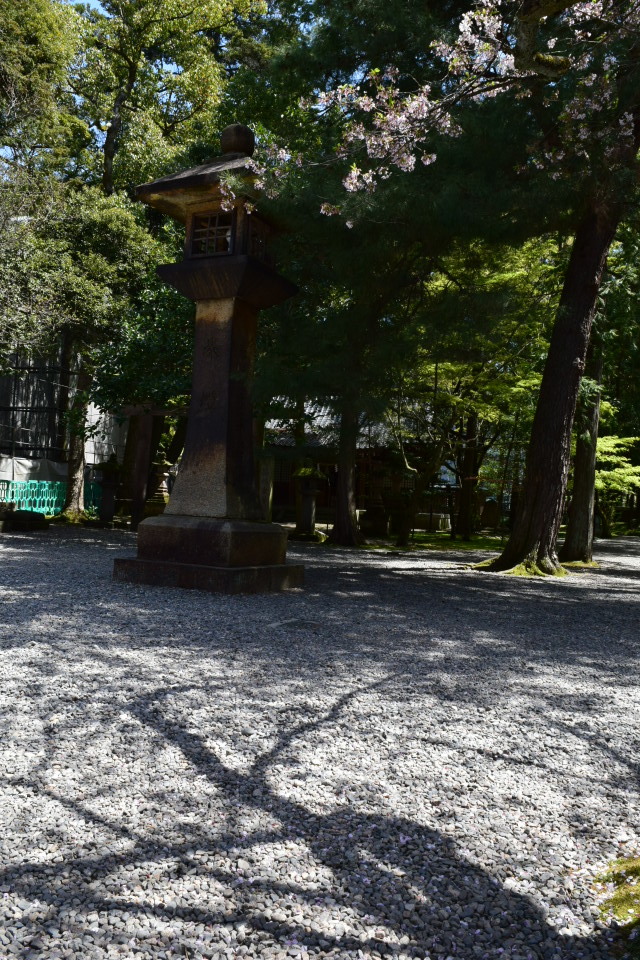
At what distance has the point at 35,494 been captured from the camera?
54.7 ft

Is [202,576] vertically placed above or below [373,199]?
below

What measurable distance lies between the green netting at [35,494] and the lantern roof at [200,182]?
9.91 m

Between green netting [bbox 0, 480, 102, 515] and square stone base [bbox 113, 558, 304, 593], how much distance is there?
383 inches

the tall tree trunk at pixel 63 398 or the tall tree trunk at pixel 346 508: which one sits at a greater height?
the tall tree trunk at pixel 63 398

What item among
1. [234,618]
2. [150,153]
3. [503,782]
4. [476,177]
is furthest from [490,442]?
[503,782]

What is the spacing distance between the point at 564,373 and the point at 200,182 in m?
5.12

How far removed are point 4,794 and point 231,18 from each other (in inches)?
834

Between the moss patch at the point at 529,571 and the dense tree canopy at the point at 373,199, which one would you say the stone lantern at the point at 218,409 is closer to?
the dense tree canopy at the point at 373,199

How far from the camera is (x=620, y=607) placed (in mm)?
7410

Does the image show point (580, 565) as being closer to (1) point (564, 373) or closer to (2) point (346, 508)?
(1) point (564, 373)

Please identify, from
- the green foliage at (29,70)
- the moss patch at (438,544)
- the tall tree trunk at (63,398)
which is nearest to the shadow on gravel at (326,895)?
the moss patch at (438,544)

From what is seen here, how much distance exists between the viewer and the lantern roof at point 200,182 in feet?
22.1

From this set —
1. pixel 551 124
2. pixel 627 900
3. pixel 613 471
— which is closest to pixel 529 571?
pixel 551 124

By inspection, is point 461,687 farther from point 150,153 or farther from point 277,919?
point 150,153
